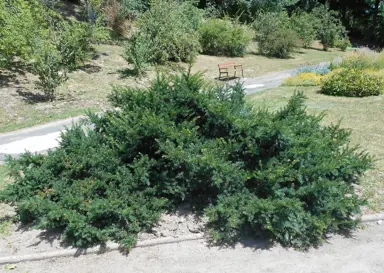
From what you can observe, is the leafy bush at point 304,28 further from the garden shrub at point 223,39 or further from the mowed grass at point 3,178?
the mowed grass at point 3,178

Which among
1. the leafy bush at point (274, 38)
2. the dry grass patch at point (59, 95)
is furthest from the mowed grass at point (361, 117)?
the leafy bush at point (274, 38)

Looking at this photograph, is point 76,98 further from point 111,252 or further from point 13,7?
point 111,252

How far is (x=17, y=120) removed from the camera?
10422mm

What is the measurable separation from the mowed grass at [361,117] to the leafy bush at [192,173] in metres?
0.50

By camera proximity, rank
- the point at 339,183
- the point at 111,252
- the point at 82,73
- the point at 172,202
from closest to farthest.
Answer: the point at 111,252, the point at 339,183, the point at 172,202, the point at 82,73

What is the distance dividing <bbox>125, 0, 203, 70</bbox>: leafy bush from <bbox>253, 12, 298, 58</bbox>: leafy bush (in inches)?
267

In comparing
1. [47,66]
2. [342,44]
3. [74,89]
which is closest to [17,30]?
[47,66]

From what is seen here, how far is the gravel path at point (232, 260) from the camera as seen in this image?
4.00 metres

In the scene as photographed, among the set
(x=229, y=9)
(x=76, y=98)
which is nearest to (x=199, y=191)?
(x=76, y=98)

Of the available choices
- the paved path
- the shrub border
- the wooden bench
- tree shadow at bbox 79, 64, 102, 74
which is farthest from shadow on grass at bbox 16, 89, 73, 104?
the shrub border

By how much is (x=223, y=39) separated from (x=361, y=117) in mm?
13947

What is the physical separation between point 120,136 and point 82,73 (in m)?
11.1

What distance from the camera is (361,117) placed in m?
9.55

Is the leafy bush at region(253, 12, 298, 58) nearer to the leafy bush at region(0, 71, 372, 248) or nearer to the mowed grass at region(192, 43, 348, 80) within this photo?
the mowed grass at region(192, 43, 348, 80)
